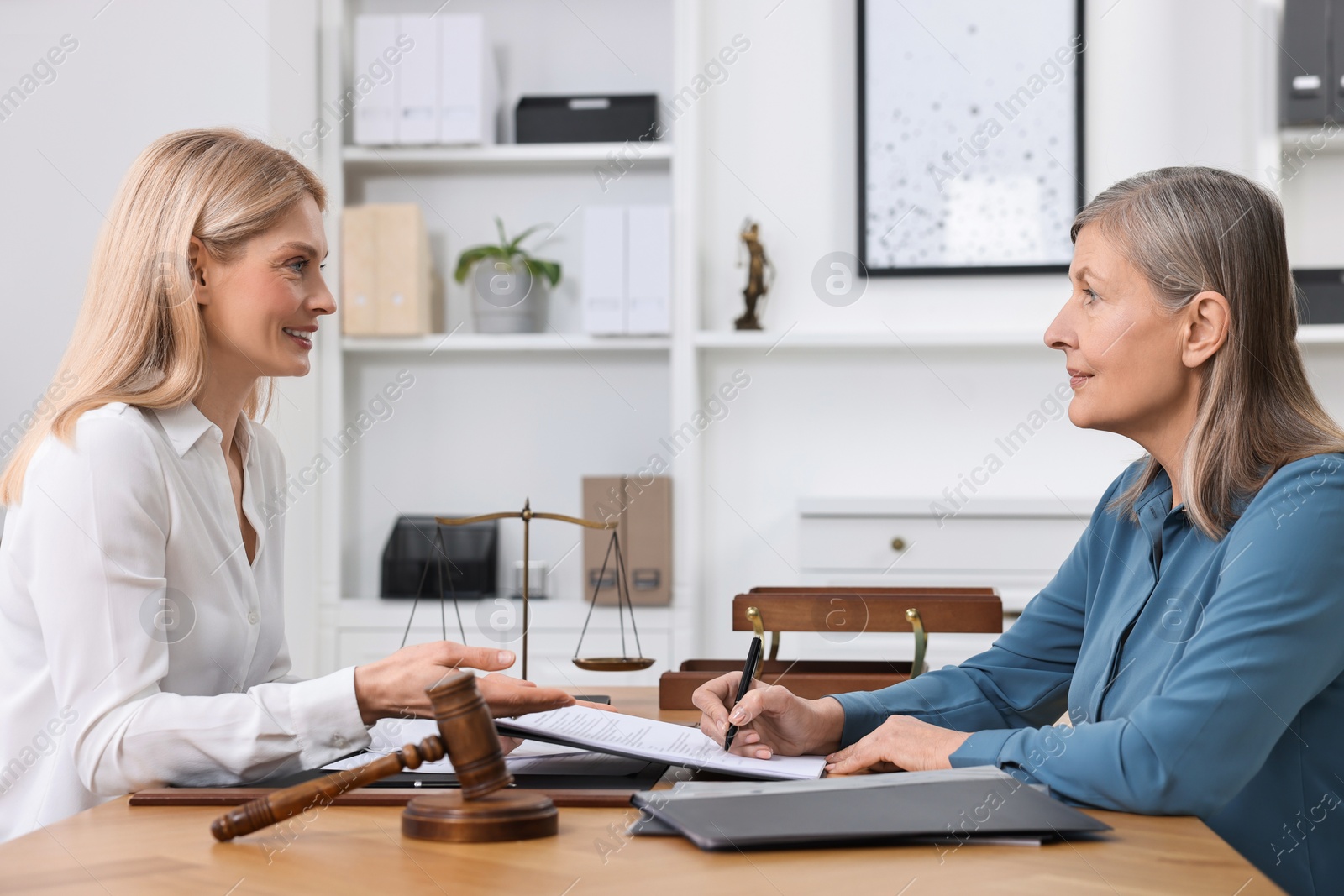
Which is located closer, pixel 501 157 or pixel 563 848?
pixel 563 848

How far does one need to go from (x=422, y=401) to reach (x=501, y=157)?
0.75 meters

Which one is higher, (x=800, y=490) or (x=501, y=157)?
(x=501, y=157)

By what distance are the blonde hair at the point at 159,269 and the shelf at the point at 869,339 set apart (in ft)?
5.70

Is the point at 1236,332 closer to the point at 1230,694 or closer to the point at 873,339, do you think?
the point at 1230,694

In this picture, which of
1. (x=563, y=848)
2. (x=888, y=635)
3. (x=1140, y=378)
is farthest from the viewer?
(x=888, y=635)

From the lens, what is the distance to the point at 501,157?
325 cm

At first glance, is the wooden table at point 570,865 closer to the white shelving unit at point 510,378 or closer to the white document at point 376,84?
the white shelving unit at point 510,378

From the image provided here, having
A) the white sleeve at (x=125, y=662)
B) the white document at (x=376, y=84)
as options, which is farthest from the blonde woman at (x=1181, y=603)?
the white document at (x=376, y=84)

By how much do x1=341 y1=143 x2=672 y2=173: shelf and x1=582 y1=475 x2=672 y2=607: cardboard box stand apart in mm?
917

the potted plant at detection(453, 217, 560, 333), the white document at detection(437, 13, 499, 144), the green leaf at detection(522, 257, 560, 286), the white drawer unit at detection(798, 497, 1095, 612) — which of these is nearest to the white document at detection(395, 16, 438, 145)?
the white document at detection(437, 13, 499, 144)

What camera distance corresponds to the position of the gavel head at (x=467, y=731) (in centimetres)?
88

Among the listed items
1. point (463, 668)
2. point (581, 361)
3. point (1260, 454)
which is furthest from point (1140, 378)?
point (581, 361)

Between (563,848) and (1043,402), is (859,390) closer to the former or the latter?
(1043,402)

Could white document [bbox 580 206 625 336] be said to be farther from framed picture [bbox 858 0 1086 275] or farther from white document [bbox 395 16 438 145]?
framed picture [bbox 858 0 1086 275]
